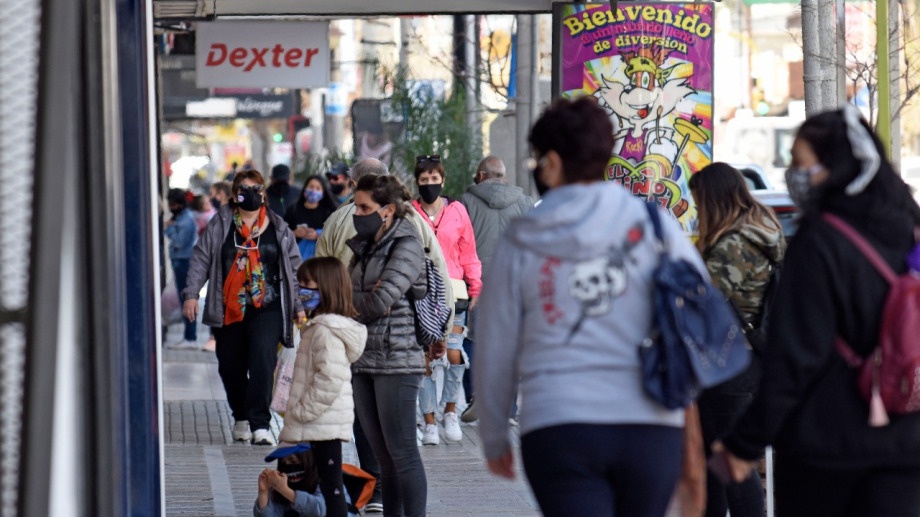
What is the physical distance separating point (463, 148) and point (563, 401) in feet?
50.4

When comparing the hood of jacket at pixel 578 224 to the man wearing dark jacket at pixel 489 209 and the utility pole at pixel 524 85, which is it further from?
the utility pole at pixel 524 85

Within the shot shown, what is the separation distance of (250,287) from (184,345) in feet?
25.3

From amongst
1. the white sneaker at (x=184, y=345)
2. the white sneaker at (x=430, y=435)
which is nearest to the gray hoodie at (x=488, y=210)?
the white sneaker at (x=430, y=435)

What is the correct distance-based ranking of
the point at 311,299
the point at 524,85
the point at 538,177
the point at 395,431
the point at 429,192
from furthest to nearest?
1. the point at 524,85
2. the point at 429,192
3. the point at 311,299
4. the point at 395,431
5. the point at 538,177

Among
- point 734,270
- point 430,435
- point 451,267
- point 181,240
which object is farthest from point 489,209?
point 181,240

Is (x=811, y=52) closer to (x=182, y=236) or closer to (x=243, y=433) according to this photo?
(x=243, y=433)

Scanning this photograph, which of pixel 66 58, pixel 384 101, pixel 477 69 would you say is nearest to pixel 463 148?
pixel 477 69

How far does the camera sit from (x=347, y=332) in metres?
6.71

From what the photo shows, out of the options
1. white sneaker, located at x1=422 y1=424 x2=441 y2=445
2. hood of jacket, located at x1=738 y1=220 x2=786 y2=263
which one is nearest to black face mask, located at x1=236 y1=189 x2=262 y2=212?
white sneaker, located at x1=422 y1=424 x2=441 y2=445

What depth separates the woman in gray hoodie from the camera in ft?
12.4

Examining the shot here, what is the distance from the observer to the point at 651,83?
9445 millimetres

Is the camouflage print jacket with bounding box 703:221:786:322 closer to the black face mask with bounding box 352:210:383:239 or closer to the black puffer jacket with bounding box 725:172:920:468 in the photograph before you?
the black face mask with bounding box 352:210:383:239

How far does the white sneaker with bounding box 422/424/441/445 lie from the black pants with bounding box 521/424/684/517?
254 inches

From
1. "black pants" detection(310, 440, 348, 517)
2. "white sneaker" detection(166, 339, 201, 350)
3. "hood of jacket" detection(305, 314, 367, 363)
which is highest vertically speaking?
"hood of jacket" detection(305, 314, 367, 363)
